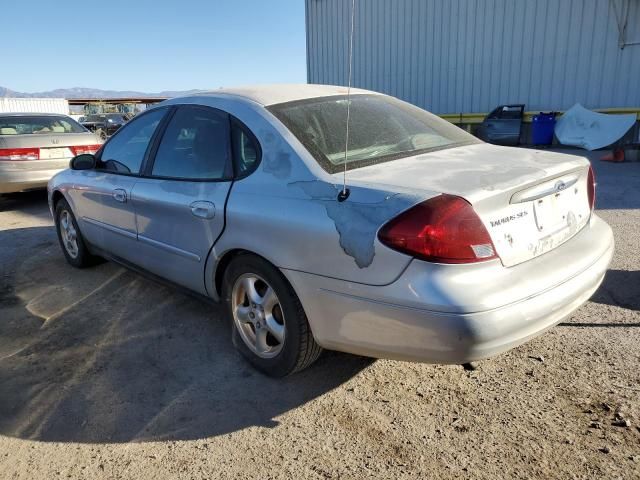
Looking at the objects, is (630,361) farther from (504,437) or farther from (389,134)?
(389,134)

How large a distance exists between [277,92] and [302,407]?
6.11 feet

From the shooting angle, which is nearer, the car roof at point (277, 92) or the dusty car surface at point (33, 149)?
the car roof at point (277, 92)

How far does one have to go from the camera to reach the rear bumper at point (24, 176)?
7461 millimetres

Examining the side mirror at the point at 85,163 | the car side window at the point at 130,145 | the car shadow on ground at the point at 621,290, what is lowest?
the car shadow on ground at the point at 621,290

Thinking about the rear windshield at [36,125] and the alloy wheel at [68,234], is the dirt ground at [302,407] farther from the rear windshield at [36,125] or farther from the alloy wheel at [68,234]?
the rear windshield at [36,125]

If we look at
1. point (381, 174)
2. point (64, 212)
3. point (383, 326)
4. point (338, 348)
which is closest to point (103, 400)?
point (338, 348)

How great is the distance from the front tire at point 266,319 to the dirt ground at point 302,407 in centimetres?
15

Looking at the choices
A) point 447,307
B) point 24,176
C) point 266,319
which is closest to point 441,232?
point 447,307

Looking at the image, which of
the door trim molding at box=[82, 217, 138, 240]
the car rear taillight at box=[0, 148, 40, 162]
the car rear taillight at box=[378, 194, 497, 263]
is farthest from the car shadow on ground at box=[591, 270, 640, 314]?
the car rear taillight at box=[0, 148, 40, 162]

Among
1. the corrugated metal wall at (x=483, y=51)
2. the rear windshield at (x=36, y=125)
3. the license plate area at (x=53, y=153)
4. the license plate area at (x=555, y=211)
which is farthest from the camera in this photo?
the corrugated metal wall at (x=483, y=51)

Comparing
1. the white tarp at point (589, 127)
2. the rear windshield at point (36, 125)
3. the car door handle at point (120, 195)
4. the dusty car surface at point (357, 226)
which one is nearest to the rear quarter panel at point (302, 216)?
the dusty car surface at point (357, 226)

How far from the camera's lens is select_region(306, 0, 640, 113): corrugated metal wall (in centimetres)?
1343

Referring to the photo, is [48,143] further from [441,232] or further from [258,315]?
[441,232]

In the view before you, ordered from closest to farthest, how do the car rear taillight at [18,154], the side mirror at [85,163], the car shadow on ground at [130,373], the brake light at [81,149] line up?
the car shadow on ground at [130,373], the side mirror at [85,163], the car rear taillight at [18,154], the brake light at [81,149]
